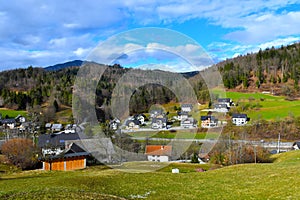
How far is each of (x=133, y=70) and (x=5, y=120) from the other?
11495 cm

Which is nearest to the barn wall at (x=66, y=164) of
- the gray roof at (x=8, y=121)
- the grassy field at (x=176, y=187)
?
the grassy field at (x=176, y=187)

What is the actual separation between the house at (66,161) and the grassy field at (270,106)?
235ft

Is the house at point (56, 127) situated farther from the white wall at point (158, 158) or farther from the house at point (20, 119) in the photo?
the white wall at point (158, 158)

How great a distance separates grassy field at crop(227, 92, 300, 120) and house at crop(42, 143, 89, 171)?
7155 cm

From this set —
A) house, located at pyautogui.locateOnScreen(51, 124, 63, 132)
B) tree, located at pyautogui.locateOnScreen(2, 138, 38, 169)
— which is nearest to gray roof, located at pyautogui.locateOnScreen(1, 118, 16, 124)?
house, located at pyautogui.locateOnScreen(51, 124, 63, 132)

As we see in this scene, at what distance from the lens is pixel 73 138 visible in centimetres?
7719

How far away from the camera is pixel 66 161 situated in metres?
46.8

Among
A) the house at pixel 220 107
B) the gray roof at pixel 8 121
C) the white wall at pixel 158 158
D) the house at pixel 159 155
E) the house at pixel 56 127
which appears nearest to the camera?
the white wall at pixel 158 158

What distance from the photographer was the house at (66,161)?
4606 cm

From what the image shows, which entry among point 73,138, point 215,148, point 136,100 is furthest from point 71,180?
point 73,138

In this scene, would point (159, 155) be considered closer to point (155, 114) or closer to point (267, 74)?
point (155, 114)

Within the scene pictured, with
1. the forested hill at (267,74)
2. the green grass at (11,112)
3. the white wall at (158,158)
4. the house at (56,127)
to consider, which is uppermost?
the forested hill at (267,74)

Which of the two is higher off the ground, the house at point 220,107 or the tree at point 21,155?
the house at point 220,107

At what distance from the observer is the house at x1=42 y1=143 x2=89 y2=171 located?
46062 millimetres
